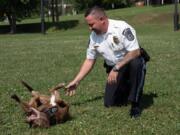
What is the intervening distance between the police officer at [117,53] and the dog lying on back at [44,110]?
2.44ft

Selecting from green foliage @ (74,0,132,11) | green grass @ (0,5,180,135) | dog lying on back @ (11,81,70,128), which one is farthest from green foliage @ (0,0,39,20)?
dog lying on back @ (11,81,70,128)

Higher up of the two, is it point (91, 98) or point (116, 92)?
point (116, 92)

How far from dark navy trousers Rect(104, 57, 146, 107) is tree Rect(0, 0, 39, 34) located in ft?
158

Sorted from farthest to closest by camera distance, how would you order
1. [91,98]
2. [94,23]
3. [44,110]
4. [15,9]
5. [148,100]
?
[15,9]
[91,98]
[148,100]
[94,23]
[44,110]

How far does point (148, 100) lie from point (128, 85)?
789mm

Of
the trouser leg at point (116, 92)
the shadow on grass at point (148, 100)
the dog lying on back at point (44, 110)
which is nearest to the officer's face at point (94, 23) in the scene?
the trouser leg at point (116, 92)

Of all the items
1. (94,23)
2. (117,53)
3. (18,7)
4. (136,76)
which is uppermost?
(94,23)

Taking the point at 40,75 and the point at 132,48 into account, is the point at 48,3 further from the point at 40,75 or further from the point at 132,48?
the point at 132,48

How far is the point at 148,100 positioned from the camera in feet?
30.8

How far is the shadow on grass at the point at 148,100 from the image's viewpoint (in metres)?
8.88

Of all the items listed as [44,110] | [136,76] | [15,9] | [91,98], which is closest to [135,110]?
[136,76]

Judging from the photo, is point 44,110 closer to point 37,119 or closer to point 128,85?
point 37,119

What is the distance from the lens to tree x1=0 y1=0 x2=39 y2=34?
57.9 m

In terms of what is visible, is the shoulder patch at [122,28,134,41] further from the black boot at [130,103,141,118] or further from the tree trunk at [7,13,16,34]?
the tree trunk at [7,13,16,34]
